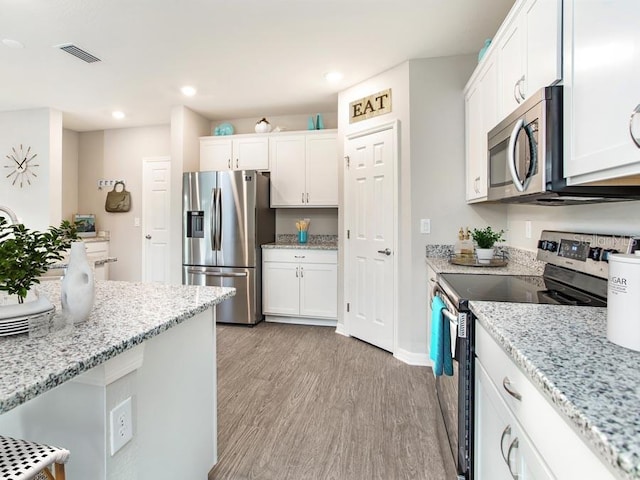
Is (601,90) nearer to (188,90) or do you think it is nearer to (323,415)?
(323,415)

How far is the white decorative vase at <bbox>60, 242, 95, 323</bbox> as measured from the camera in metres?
0.98

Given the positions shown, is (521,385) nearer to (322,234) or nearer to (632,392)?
(632,392)

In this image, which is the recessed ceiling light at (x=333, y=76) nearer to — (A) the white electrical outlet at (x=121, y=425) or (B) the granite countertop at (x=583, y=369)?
(B) the granite countertop at (x=583, y=369)

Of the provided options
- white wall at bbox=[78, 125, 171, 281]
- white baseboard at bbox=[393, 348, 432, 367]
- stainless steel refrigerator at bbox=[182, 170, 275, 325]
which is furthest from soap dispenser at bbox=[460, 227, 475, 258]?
white wall at bbox=[78, 125, 171, 281]

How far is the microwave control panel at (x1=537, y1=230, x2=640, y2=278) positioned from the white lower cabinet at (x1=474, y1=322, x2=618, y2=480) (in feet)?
2.06

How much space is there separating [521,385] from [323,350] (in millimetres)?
2407

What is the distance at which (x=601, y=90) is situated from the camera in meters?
0.99

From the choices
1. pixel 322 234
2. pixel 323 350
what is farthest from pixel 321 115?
pixel 323 350

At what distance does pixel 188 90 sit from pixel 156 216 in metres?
2.04

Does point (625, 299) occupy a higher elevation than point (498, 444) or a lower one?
higher

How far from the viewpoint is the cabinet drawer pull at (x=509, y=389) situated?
0.86m

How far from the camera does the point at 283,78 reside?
3303mm

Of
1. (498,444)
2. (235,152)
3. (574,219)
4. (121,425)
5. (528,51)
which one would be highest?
(235,152)

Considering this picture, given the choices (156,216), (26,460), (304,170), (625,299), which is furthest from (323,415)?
(156,216)
